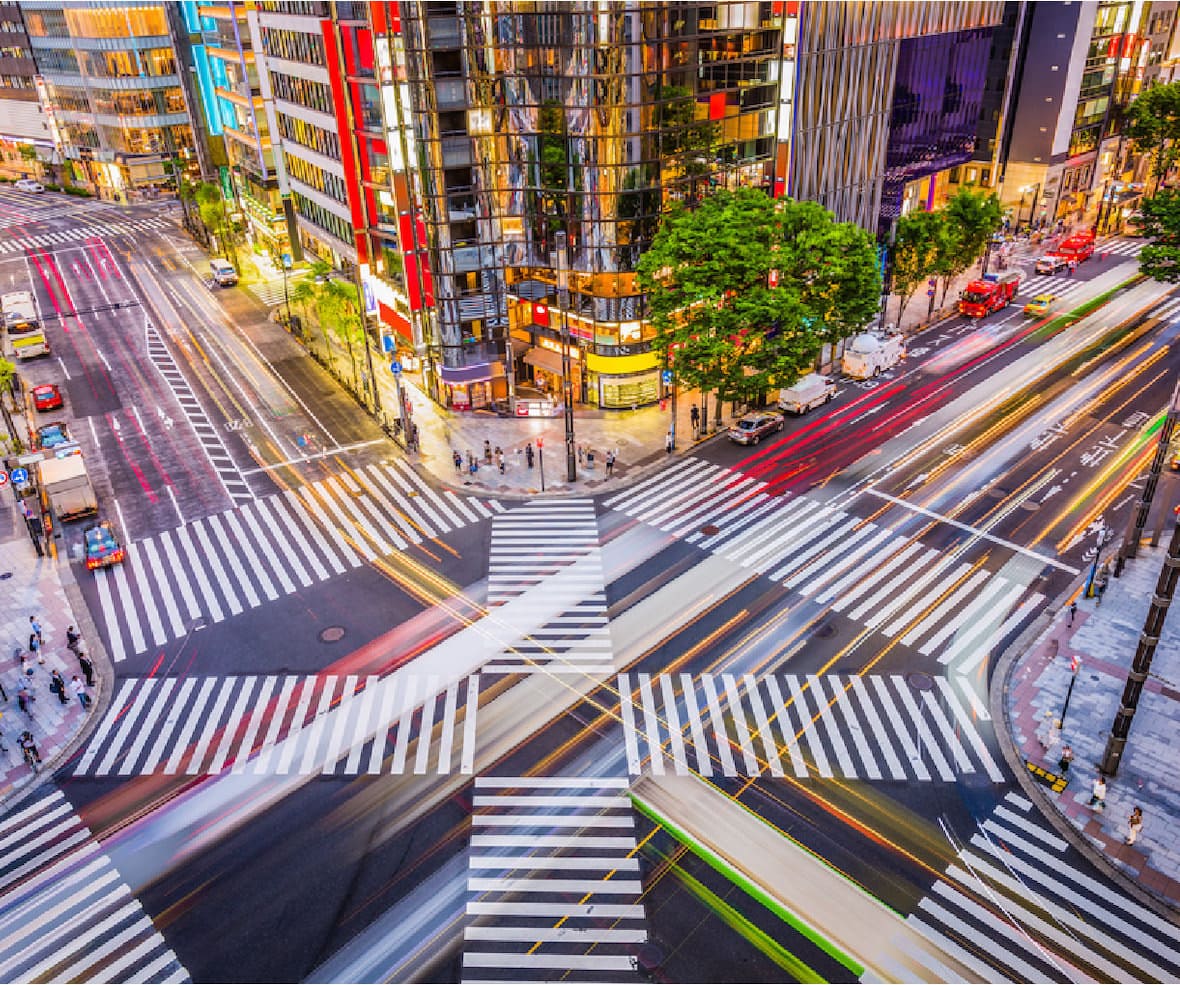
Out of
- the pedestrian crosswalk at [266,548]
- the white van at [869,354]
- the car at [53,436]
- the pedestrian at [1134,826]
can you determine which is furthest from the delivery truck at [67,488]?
the pedestrian at [1134,826]

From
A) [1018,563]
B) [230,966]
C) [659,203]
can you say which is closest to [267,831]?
[230,966]

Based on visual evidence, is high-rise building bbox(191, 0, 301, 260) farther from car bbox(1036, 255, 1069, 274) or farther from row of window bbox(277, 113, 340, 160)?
car bbox(1036, 255, 1069, 274)

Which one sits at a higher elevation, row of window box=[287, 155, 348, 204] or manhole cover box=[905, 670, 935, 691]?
row of window box=[287, 155, 348, 204]

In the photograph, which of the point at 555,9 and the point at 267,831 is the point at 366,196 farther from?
the point at 267,831

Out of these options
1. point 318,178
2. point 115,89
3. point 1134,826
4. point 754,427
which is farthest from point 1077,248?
point 115,89

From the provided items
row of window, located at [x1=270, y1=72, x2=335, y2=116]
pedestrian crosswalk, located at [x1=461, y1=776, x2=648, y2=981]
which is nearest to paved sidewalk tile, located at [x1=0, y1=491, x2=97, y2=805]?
pedestrian crosswalk, located at [x1=461, y1=776, x2=648, y2=981]

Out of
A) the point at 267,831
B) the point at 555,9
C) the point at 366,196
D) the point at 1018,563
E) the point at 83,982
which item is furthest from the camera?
the point at 366,196
